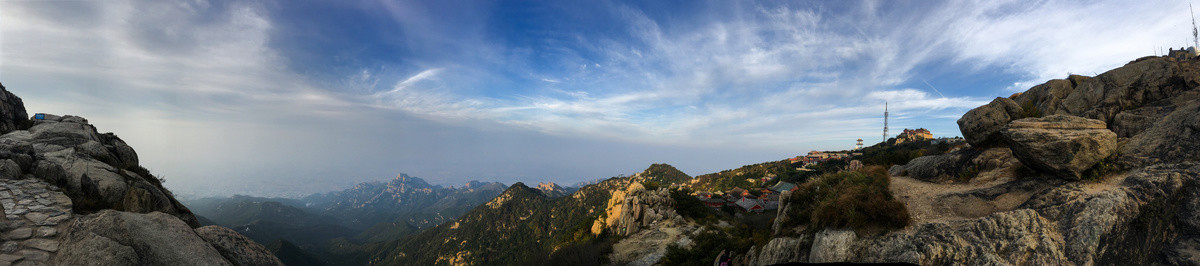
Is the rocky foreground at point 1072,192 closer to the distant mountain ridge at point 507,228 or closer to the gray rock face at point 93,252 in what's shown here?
the gray rock face at point 93,252

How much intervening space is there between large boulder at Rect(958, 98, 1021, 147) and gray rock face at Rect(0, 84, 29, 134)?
1391 inches

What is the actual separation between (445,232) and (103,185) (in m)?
107

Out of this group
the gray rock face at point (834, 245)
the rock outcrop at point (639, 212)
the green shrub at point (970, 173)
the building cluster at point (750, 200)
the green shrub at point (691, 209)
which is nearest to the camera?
the gray rock face at point (834, 245)

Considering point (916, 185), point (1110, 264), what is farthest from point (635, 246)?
point (1110, 264)

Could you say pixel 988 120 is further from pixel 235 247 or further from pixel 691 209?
pixel 235 247

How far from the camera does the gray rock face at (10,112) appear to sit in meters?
11.4

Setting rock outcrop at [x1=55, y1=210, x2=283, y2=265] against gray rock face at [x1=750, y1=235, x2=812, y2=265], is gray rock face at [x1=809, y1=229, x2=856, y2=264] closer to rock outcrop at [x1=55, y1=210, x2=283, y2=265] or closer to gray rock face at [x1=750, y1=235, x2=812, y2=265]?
gray rock face at [x1=750, y1=235, x2=812, y2=265]

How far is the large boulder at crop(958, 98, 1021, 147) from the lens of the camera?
473 inches

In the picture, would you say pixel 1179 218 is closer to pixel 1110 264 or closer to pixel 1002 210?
pixel 1110 264

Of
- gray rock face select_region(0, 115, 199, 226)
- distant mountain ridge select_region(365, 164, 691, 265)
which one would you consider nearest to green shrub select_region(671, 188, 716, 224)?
gray rock face select_region(0, 115, 199, 226)

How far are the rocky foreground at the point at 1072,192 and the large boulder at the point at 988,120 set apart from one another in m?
0.06

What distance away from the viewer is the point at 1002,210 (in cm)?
823

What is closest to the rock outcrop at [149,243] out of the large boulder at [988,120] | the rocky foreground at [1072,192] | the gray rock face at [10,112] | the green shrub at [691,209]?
the gray rock face at [10,112]

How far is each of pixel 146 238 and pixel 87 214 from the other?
11.1 ft
